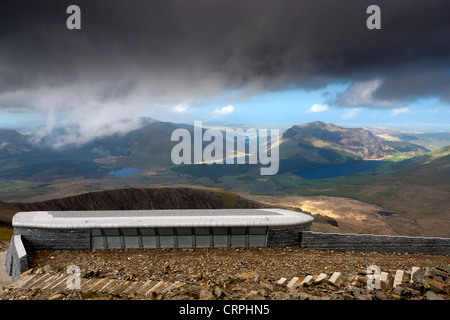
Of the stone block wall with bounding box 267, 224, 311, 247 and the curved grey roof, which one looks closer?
the curved grey roof

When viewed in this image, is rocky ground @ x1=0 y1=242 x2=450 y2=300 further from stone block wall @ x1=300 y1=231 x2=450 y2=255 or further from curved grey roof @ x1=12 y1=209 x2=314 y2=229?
curved grey roof @ x1=12 y1=209 x2=314 y2=229

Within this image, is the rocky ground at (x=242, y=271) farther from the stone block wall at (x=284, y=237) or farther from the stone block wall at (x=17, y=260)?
the stone block wall at (x=17, y=260)

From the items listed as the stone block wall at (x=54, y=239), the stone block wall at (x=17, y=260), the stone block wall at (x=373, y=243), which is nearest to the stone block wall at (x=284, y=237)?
the stone block wall at (x=373, y=243)

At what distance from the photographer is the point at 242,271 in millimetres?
17359

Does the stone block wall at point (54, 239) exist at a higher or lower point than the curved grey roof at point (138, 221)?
lower

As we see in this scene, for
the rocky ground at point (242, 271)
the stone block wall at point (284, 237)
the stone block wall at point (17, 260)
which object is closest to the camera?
the rocky ground at point (242, 271)

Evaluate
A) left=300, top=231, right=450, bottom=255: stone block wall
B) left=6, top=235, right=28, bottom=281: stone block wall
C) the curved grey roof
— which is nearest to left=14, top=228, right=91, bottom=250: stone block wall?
the curved grey roof

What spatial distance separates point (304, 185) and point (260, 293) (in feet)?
648

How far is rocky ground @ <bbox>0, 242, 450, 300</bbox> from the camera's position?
1146 centimetres

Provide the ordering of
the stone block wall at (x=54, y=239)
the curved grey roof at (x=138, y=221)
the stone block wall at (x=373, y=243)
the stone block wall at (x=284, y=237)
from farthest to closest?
1. the stone block wall at (x=373, y=243)
2. the stone block wall at (x=284, y=237)
3. the curved grey roof at (x=138, y=221)
4. the stone block wall at (x=54, y=239)

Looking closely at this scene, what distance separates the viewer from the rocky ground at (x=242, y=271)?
11461mm

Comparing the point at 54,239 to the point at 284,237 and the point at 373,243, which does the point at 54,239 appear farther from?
the point at 373,243

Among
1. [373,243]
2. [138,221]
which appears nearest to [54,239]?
[138,221]
